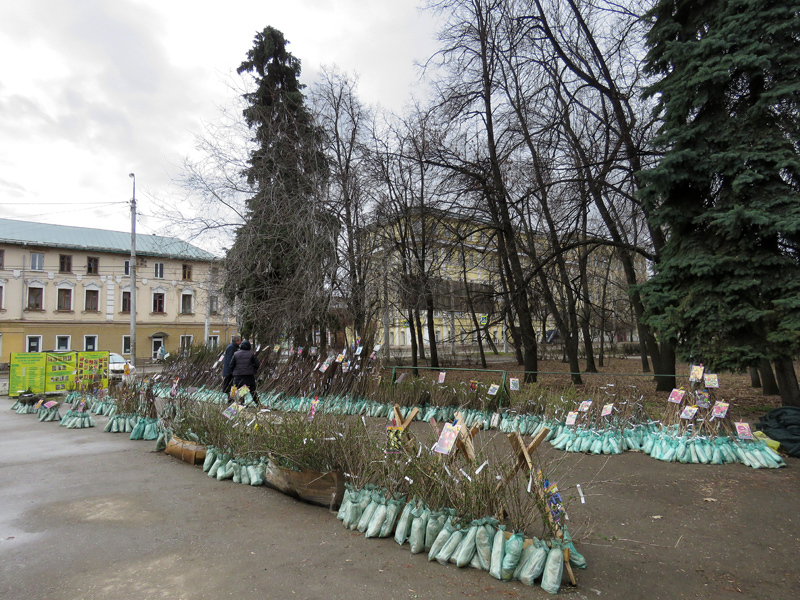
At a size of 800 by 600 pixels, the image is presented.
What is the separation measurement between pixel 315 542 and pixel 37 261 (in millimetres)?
36009

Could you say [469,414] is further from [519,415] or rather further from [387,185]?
[387,185]

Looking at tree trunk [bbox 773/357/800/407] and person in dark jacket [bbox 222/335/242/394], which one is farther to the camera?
person in dark jacket [bbox 222/335/242/394]

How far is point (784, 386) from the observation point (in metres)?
7.65

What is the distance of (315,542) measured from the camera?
12.1 ft

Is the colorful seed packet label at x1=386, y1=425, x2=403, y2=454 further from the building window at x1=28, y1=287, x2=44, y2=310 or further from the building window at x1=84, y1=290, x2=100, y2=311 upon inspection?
the building window at x1=84, y1=290, x2=100, y2=311

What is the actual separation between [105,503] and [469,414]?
18.4ft

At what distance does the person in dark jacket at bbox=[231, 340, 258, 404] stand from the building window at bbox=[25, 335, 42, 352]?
2758 cm

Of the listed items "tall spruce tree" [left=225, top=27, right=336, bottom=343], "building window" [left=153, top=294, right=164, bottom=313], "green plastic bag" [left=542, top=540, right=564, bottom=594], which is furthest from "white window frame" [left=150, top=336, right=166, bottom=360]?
"green plastic bag" [left=542, top=540, right=564, bottom=594]

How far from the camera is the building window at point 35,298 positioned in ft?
101

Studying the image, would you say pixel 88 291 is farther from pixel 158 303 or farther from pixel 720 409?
pixel 720 409

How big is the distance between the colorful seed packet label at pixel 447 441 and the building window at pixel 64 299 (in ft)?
119

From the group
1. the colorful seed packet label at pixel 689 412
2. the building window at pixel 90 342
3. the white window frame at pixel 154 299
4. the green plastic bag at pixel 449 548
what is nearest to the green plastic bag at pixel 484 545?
the green plastic bag at pixel 449 548

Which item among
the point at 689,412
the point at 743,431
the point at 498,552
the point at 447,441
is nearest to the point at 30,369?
the point at 447,441

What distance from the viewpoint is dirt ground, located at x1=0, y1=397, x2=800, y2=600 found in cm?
301
